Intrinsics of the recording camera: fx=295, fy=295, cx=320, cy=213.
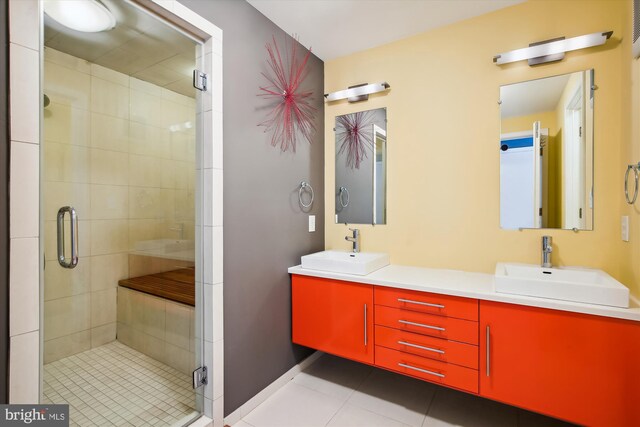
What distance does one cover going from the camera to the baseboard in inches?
70.6

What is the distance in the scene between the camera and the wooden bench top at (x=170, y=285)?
178 cm

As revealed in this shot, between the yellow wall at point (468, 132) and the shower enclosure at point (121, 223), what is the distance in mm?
1376

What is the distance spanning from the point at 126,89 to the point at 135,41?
262mm

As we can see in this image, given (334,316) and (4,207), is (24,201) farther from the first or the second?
(334,316)

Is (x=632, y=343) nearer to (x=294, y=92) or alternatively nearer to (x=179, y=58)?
(x=294, y=92)

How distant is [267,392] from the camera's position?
6.67 feet

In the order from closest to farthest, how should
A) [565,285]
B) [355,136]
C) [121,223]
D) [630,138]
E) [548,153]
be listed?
[565,285], [630,138], [121,223], [548,153], [355,136]

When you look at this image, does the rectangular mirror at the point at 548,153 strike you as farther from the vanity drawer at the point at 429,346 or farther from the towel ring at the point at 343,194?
the towel ring at the point at 343,194

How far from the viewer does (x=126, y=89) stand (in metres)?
1.68

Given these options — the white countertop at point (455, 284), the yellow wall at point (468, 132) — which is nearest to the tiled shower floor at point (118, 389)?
the white countertop at point (455, 284)

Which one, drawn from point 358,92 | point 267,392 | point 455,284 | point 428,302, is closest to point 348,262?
point 428,302

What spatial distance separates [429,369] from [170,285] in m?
1.68

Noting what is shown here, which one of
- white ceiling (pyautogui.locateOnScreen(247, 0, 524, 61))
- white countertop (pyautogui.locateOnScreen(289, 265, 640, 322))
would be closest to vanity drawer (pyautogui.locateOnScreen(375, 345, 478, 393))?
white countertop (pyautogui.locateOnScreen(289, 265, 640, 322))

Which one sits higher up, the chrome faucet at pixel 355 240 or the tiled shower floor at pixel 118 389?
the chrome faucet at pixel 355 240
